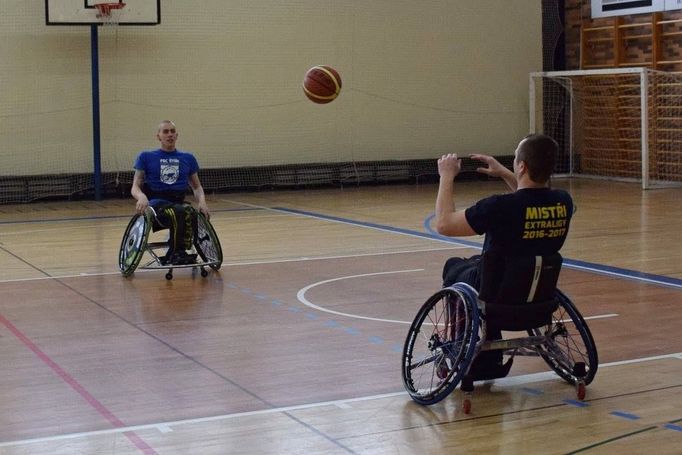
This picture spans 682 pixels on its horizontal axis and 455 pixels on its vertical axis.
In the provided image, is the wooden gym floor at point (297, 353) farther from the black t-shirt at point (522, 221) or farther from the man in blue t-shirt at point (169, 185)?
the black t-shirt at point (522, 221)

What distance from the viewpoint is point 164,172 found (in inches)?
372

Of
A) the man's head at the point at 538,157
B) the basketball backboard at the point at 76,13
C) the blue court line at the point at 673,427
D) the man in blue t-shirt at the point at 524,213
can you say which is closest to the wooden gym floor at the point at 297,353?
the blue court line at the point at 673,427

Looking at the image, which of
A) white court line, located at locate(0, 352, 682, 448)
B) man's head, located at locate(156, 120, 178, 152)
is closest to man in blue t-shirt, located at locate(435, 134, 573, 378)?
white court line, located at locate(0, 352, 682, 448)

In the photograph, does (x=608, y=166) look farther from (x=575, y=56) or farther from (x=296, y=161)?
(x=296, y=161)

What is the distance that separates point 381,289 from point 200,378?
295 centimetres

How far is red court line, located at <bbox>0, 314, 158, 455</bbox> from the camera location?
15.1ft

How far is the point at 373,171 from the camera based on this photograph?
1850cm

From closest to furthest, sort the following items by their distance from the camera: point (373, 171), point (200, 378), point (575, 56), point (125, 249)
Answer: point (200, 378) → point (125, 249) → point (373, 171) → point (575, 56)

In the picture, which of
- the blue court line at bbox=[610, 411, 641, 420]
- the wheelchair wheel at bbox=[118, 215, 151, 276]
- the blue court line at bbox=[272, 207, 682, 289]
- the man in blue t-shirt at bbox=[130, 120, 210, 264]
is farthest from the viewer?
the man in blue t-shirt at bbox=[130, 120, 210, 264]

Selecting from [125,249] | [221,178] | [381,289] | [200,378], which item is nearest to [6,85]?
[221,178]

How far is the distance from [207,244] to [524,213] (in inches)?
194

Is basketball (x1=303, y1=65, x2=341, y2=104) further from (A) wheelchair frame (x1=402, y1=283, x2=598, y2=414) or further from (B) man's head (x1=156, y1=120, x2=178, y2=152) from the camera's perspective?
(A) wheelchair frame (x1=402, y1=283, x2=598, y2=414)

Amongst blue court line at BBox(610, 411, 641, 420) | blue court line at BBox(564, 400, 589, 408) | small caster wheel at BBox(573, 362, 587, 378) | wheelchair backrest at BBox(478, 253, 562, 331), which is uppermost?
wheelchair backrest at BBox(478, 253, 562, 331)

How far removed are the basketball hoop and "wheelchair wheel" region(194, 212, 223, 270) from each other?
680 cm
